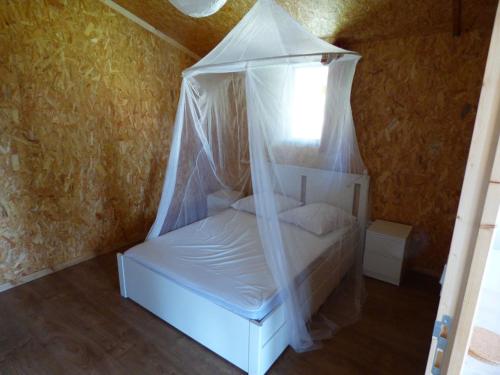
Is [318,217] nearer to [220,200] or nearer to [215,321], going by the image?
[220,200]

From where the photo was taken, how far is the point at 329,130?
8.12ft

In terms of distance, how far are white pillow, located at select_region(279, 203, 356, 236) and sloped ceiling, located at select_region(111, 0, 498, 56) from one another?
5.65 ft

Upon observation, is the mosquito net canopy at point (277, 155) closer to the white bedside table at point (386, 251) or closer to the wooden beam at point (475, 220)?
the white bedside table at point (386, 251)

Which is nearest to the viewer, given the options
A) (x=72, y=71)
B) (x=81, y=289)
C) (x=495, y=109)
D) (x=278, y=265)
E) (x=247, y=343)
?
(x=495, y=109)

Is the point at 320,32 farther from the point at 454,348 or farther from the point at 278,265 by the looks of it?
the point at 454,348

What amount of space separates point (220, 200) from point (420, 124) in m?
2.18

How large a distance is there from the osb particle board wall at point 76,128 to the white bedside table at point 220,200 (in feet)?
3.98

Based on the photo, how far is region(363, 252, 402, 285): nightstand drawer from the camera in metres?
2.76

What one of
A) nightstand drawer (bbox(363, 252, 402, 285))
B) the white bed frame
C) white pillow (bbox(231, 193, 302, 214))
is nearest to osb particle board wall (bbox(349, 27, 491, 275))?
nightstand drawer (bbox(363, 252, 402, 285))

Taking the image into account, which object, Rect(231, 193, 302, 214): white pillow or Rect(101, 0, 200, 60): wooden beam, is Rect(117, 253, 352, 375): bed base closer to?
Rect(231, 193, 302, 214): white pillow

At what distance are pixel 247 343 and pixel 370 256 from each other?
172 centimetres

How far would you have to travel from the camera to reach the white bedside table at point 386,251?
2.71m

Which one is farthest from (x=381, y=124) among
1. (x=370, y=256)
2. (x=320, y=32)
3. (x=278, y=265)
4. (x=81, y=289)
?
(x=81, y=289)

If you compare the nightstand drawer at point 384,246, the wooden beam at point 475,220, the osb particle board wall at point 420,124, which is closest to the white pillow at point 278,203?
the nightstand drawer at point 384,246
